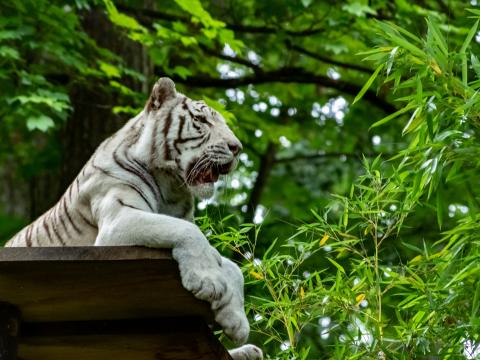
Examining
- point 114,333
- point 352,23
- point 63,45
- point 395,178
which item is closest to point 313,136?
point 352,23

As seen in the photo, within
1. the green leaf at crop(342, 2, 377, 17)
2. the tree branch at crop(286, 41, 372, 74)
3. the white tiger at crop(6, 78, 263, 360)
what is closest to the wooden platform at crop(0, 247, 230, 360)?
the white tiger at crop(6, 78, 263, 360)

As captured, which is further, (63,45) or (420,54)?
(63,45)

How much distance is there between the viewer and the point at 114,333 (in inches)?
142

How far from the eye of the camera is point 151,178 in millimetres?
3719

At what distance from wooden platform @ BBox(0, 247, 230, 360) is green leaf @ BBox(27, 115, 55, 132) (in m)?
2.79

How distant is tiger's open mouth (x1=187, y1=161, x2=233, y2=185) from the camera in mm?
3676

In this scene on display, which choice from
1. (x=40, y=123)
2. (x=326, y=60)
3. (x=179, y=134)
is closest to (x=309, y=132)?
(x=326, y=60)

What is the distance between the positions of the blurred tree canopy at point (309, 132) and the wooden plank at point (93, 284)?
706 mm

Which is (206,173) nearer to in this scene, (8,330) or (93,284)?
(93,284)

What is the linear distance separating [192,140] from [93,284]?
2.40 feet

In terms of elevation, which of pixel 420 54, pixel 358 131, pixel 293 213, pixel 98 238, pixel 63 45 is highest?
pixel 420 54

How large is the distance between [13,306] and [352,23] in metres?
4.73

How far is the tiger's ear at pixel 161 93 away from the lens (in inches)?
152

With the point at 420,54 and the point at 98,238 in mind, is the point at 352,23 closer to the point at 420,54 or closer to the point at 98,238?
the point at 420,54
